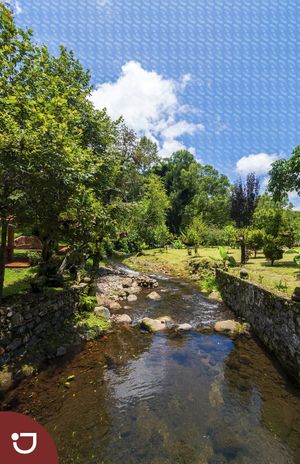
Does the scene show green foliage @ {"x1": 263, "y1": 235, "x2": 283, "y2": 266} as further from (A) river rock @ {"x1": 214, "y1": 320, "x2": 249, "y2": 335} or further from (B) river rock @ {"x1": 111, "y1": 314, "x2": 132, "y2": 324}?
(B) river rock @ {"x1": 111, "y1": 314, "x2": 132, "y2": 324}

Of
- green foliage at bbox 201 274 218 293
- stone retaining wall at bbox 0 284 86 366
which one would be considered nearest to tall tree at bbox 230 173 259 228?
green foliage at bbox 201 274 218 293

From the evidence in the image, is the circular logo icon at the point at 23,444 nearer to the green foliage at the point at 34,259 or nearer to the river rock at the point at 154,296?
the green foliage at the point at 34,259

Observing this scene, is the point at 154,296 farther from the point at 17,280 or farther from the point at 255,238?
the point at 255,238

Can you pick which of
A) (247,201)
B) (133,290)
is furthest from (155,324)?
(247,201)

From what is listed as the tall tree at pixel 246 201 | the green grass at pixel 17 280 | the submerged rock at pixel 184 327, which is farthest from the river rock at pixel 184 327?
the tall tree at pixel 246 201

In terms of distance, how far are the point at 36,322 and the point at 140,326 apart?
4.52m

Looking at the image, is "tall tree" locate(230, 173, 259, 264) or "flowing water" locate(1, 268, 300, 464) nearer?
"flowing water" locate(1, 268, 300, 464)

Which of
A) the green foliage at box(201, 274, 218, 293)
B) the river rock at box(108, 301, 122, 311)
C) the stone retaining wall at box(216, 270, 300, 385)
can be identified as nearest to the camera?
the stone retaining wall at box(216, 270, 300, 385)

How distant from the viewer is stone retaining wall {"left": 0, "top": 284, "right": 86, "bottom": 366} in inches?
280

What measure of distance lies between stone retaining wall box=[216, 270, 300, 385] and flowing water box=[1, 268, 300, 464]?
0.45m

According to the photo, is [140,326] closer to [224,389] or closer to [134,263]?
[224,389]

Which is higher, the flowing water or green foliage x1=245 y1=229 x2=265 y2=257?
green foliage x1=245 y1=229 x2=265 y2=257

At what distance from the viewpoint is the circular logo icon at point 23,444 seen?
3.87m

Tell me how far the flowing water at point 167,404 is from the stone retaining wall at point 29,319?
1050 mm
